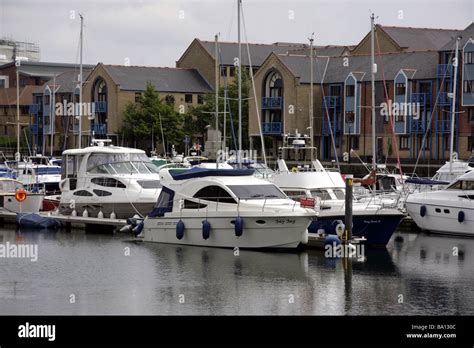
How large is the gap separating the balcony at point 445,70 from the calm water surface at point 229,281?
3489 cm

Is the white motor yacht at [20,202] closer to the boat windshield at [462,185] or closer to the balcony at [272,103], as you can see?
the boat windshield at [462,185]

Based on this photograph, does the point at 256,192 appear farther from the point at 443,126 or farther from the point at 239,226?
the point at 443,126

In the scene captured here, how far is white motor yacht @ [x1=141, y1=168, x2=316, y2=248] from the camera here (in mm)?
35594

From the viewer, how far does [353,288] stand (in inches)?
1192

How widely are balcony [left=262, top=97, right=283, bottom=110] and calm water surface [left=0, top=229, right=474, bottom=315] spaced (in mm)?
47191

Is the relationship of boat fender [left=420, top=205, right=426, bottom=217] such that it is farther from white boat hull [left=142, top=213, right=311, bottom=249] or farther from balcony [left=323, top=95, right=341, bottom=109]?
balcony [left=323, top=95, right=341, bottom=109]

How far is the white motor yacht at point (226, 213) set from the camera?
35594mm

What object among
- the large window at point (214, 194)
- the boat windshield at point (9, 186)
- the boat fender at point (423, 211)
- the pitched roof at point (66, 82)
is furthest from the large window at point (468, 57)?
the pitched roof at point (66, 82)

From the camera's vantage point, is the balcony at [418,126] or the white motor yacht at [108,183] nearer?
the white motor yacht at [108,183]

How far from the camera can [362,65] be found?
269 feet

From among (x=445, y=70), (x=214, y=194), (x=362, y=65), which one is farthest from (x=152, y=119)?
(x=214, y=194)
